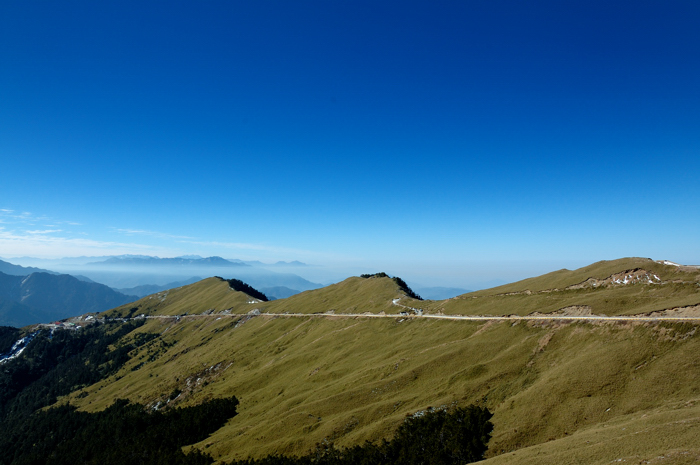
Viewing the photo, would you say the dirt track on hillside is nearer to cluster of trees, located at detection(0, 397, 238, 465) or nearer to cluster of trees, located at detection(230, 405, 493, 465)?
cluster of trees, located at detection(230, 405, 493, 465)

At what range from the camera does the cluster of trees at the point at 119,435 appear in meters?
98.2

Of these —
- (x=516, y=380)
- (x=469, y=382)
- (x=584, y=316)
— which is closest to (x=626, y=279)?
(x=584, y=316)

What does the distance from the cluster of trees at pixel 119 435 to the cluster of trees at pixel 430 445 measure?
4406 centimetres

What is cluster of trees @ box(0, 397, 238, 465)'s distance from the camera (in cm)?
9825

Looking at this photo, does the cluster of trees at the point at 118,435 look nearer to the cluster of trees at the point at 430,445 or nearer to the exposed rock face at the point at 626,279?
the cluster of trees at the point at 430,445

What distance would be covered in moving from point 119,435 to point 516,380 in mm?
152156

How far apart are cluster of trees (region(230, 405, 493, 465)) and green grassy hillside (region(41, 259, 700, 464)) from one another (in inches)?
103

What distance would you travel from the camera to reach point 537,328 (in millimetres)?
72250

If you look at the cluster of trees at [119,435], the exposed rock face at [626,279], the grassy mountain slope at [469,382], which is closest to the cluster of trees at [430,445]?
the grassy mountain slope at [469,382]

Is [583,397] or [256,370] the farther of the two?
[256,370]

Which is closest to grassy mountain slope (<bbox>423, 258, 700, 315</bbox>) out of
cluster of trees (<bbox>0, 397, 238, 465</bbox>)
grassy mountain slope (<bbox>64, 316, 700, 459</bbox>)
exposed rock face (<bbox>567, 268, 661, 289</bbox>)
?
exposed rock face (<bbox>567, 268, 661, 289</bbox>)

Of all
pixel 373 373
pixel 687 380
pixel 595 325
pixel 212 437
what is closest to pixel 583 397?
pixel 687 380

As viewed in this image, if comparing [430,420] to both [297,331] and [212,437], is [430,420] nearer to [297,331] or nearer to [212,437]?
[212,437]

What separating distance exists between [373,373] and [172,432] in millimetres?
75408
